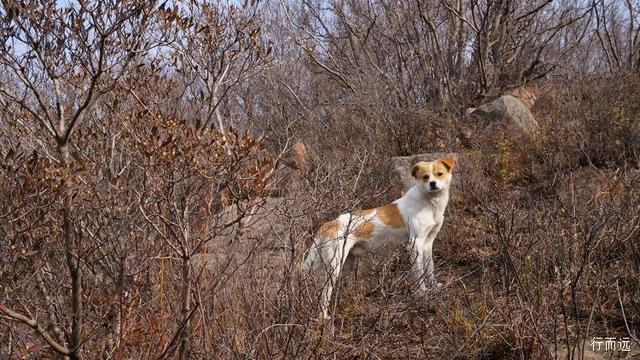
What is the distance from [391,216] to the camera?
18.7 feet

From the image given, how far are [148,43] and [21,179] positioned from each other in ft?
3.16

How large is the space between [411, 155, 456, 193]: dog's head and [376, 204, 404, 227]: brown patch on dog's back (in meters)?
0.35

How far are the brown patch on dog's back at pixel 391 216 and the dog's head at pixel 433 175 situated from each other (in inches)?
13.6

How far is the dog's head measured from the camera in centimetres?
564

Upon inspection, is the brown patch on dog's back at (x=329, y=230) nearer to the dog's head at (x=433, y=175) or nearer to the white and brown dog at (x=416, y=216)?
the white and brown dog at (x=416, y=216)

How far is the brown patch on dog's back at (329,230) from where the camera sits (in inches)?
197

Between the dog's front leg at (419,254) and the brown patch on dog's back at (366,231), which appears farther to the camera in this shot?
the brown patch on dog's back at (366,231)

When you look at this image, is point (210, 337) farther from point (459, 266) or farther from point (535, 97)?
point (535, 97)

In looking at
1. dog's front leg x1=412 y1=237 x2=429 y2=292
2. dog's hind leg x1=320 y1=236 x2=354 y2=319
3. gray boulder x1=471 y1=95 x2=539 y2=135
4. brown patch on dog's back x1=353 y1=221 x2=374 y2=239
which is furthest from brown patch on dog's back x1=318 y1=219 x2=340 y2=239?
gray boulder x1=471 y1=95 x2=539 y2=135

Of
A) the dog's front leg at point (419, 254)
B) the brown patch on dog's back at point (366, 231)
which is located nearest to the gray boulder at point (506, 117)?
the dog's front leg at point (419, 254)

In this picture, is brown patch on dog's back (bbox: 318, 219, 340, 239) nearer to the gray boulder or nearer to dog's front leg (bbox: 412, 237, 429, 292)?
dog's front leg (bbox: 412, 237, 429, 292)

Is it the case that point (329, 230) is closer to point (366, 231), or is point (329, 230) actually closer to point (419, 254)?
point (366, 231)

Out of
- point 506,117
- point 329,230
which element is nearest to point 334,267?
point 329,230

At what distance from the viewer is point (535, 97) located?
10805mm
